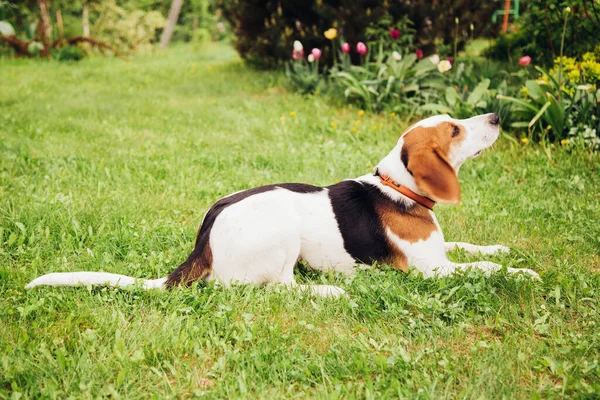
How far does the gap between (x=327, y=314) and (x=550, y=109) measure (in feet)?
13.2

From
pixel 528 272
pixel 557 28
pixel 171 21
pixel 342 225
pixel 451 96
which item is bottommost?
pixel 528 272

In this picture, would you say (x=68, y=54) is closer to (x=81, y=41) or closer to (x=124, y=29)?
(x=81, y=41)

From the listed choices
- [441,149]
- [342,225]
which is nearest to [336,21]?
[441,149]

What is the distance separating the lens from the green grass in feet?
8.33

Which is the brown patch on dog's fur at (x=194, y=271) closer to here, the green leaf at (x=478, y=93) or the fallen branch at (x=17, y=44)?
the green leaf at (x=478, y=93)

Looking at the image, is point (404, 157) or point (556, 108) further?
point (556, 108)

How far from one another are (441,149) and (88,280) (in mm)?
2390

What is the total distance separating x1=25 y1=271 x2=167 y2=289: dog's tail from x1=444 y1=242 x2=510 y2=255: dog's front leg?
208 centimetres

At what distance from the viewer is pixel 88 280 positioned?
3162mm

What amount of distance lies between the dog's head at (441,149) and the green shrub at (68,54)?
12.2m

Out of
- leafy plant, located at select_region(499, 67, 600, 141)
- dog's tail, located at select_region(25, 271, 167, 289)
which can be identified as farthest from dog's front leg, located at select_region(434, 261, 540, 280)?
leafy plant, located at select_region(499, 67, 600, 141)

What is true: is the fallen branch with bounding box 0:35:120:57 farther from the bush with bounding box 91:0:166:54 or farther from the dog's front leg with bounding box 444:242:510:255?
the dog's front leg with bounding box 444:242:510:255

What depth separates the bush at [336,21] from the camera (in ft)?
28.0

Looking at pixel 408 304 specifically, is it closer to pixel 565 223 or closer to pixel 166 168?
pixel 565 223
